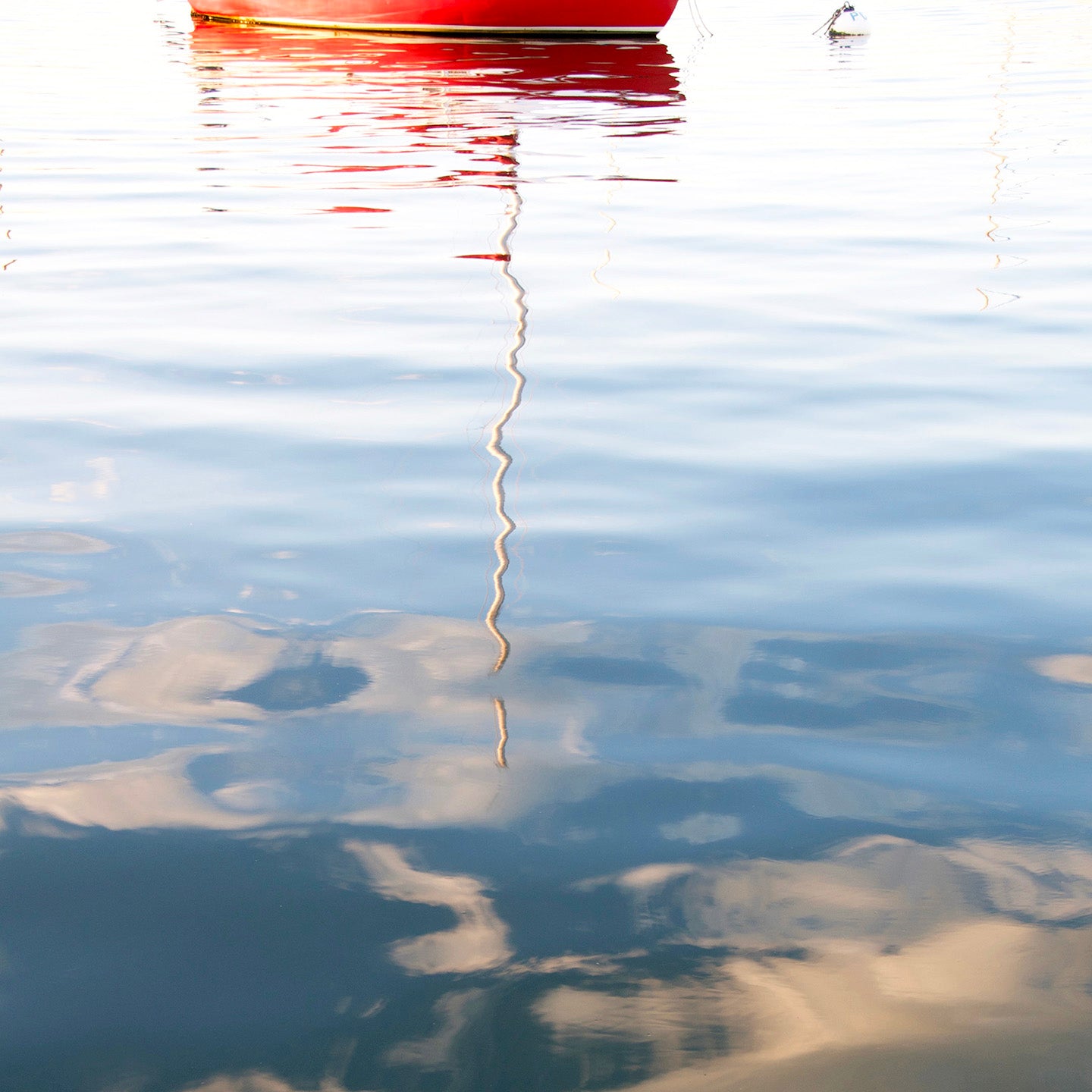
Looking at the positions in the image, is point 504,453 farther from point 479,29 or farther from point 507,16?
point 479,29

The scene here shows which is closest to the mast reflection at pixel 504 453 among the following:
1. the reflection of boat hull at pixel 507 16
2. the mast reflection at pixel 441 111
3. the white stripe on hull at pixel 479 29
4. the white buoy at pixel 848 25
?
the mast reflection at pixel 441 111

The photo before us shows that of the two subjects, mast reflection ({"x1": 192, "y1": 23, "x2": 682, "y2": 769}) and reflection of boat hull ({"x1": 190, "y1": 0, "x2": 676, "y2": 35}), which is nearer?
mast reflection ({"x1": 192, "y1": 23, "x2": 682, "y2": 769})

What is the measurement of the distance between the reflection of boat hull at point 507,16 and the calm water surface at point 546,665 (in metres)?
24.2

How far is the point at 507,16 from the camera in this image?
3200 centimetres

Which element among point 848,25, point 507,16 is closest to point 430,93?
Answer: point 507,16

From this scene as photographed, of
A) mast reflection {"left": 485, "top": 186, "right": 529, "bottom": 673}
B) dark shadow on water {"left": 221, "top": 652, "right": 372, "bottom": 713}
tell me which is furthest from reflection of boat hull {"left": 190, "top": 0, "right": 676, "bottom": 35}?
dark shadow on water {"left": 221, "top": 652, "right": 372, "bottom": 713}

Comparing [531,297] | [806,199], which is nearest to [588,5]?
[806,199]

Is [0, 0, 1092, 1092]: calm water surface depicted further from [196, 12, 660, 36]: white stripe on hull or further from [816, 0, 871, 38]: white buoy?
[816, 0, 871, 38]: white buoy

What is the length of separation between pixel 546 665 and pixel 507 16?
102 ft

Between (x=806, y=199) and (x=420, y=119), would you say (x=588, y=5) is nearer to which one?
(x=420, y=119)

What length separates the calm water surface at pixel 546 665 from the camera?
241 cm

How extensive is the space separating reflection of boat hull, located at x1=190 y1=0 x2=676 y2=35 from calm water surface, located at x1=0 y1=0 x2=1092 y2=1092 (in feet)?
79.4

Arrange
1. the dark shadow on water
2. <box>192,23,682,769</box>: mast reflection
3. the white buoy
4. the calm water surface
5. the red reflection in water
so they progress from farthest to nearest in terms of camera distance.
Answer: the white buoy
the red reflection in water
<box>192,23,682,769</box>: mast reflection
the dark shadow on water
the calm water surface

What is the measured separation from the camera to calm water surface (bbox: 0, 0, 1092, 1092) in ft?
7.92
